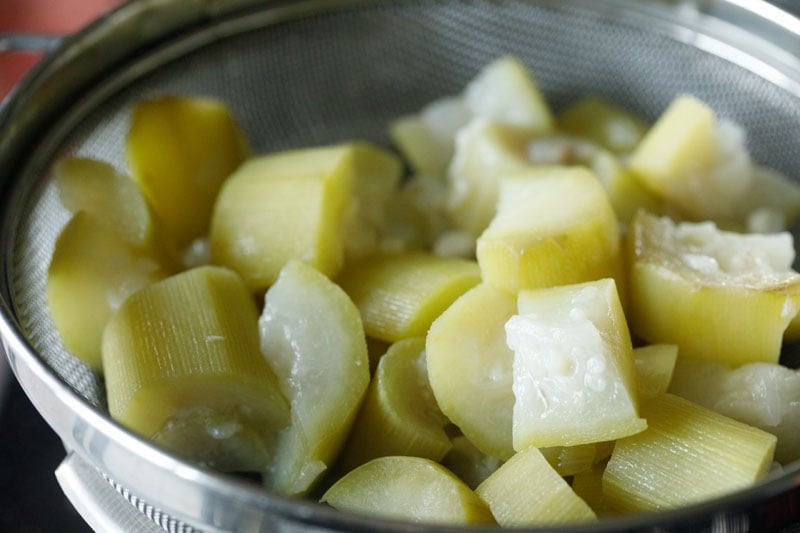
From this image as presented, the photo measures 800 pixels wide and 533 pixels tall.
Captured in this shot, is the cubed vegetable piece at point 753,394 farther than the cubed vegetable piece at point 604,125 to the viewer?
No

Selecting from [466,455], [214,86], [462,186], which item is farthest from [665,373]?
[214,86]

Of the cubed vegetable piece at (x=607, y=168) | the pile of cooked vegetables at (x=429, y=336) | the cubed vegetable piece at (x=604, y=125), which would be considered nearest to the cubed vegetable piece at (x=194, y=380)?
the pile of cooked vegetables at (x=429, y=336)

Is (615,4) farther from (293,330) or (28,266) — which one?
(28,266)

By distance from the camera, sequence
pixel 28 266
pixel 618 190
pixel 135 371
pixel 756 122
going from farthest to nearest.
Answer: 1. pixel 756 122
2. pixel 618 190
3. pixel 28 266
4. pixel 135 371

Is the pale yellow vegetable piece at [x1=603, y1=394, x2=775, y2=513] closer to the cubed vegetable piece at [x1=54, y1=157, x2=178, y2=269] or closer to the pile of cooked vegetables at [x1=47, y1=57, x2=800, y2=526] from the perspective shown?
the pile of cooked vegetables at [x1=47, y1=57, x2=800, y2=526]

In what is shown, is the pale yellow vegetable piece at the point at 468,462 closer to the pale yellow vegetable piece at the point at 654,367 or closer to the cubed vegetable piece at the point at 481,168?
the pale yellow vegetable piece at the point at 654,367
